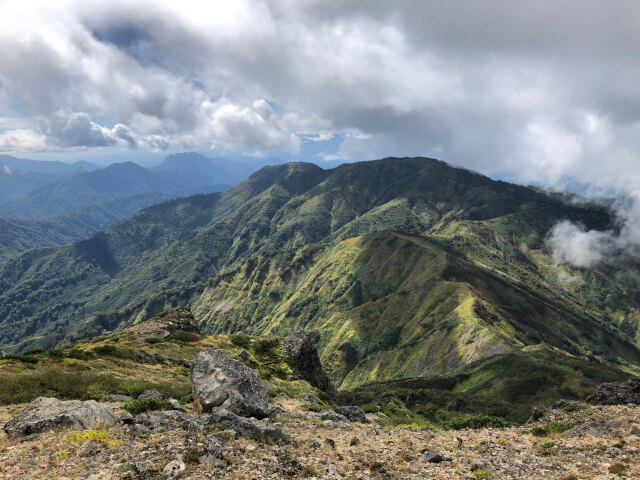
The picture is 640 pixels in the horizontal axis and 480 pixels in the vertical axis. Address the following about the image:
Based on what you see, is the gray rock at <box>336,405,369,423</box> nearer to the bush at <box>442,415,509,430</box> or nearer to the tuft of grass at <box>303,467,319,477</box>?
the bush at <box>442,415,509,430</box>

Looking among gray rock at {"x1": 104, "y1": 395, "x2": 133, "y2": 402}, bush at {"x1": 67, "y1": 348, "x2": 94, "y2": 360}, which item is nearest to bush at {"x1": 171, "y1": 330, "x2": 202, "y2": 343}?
bush at {"x1": 67, "y1": 348, "x2": 94, "y2": 360}

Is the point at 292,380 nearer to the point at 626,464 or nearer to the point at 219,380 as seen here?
the point at 219,380

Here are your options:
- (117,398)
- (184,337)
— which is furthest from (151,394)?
(184,337)

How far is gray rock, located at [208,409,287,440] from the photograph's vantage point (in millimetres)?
17984

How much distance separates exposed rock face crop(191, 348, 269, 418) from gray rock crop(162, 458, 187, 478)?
281 inches

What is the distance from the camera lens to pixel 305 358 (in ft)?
177

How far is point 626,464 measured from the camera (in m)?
14.9

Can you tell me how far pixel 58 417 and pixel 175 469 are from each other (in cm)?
874

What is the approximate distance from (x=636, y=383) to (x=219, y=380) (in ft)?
107

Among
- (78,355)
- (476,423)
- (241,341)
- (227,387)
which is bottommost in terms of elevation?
(241,341)

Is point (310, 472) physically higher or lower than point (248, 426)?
higher

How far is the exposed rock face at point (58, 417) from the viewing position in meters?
16.9

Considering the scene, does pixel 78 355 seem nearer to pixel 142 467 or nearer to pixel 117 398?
pixel 117 398

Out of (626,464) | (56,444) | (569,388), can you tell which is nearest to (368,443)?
(626,464)
